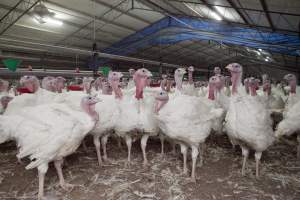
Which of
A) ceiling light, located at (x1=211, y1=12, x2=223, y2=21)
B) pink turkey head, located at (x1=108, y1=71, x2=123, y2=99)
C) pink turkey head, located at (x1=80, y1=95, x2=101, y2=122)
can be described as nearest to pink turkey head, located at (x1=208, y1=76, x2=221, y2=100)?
pink turkey head, located at (x1=108, y1=71, x2=123, y2=99)

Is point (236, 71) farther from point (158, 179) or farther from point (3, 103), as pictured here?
point (3, 103)

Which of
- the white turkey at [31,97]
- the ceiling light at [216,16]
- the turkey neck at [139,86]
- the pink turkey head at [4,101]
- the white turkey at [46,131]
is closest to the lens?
the white turkey at [46,131]

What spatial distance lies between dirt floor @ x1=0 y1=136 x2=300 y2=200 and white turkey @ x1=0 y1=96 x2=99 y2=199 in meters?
0.50

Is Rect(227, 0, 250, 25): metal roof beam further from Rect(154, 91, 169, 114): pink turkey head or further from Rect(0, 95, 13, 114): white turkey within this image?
Rect(0, 95, 13, 114): white turkey

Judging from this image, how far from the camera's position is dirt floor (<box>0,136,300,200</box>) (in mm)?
4074

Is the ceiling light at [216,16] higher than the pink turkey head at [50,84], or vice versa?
the ceiling light at [216,16]

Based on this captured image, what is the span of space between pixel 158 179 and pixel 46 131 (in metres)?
2.23

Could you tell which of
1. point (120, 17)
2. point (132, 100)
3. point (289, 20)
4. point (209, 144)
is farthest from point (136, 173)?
point (120, 17)

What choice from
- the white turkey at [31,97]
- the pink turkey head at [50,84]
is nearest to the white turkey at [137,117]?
the white turkey at [31,97]

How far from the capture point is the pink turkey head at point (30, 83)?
580cm

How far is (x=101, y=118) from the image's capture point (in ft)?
16.2

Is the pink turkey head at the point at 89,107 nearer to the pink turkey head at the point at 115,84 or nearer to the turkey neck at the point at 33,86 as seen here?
the pink turkey head at the point at 115,84

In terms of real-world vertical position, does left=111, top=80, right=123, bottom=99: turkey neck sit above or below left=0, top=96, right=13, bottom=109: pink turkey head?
A: above

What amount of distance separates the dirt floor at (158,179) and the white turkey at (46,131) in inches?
19.7
